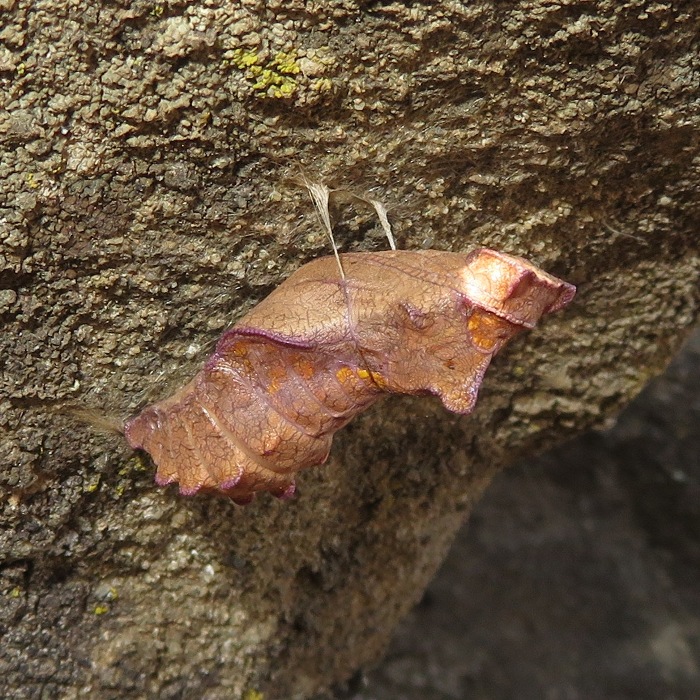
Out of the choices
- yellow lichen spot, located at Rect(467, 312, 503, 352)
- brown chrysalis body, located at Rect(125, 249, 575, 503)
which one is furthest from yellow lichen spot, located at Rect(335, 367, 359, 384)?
yellow lichen spot, located at Rect(467, 312, 503, 352)

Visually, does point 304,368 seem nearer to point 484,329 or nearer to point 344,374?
point 344,374

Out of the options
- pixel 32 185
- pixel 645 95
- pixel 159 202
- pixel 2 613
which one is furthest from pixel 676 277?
pixel 2 613

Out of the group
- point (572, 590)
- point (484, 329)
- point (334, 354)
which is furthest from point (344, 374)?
point (572, 590)

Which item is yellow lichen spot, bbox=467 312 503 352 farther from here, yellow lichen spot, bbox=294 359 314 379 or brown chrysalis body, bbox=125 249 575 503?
yellow lichen spot, bbox=294 359 314 379

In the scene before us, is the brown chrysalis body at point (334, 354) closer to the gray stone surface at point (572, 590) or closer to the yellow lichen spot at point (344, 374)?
the yellow lichen spot at point (344, 374)

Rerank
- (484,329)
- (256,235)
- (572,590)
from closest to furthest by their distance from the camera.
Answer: (484,329)
(256,235)
(572,590)
